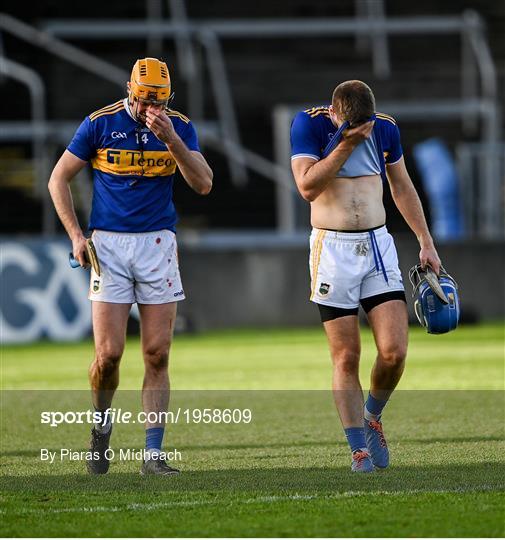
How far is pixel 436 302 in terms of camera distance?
27.5 ft

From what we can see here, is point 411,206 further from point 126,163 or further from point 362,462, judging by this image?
point 126,163

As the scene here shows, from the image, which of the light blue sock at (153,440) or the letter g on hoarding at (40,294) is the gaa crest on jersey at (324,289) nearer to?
the light blue sock at (153,440)

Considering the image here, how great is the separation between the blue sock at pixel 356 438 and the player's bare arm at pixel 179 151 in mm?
1582

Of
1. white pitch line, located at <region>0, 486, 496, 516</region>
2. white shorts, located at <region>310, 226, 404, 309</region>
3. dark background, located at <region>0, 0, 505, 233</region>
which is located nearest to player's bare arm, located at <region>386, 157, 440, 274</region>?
white shorts, located at <region>310, 226, 404, 309</region>

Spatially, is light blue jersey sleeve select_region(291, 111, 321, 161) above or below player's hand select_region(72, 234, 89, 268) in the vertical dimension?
above

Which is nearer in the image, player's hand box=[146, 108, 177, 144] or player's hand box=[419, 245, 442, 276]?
player's hand box=[146, 108, 177, 144]

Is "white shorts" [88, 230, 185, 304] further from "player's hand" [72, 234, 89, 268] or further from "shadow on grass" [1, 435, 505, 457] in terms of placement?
"shadow on grass" [1, 435, 505, 457]

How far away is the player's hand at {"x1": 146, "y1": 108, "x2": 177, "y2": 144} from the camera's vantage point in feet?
25.8

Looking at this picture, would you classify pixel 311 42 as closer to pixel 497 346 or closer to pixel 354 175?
pixel 497 346

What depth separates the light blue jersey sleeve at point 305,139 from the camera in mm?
8008

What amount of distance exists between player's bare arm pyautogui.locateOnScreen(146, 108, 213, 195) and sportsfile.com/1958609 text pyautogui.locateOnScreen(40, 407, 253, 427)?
2965 millimetres

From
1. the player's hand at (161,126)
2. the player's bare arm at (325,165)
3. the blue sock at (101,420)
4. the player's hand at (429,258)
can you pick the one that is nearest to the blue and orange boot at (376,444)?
the player's hand at (429,258)

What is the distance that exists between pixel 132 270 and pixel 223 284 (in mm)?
12645

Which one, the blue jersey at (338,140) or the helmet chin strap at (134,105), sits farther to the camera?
the helmet chin strap at (134,105)
